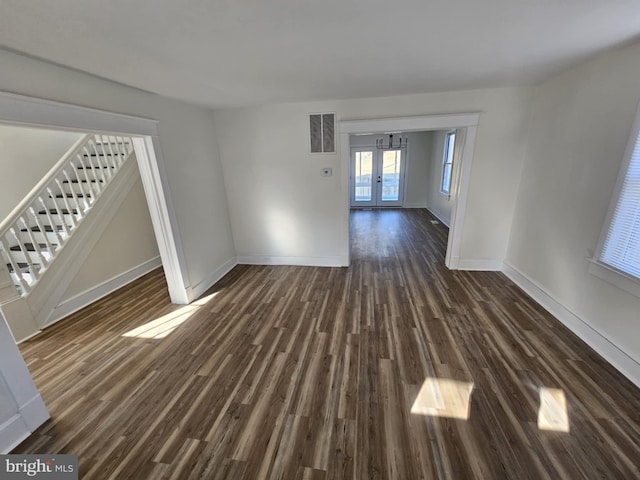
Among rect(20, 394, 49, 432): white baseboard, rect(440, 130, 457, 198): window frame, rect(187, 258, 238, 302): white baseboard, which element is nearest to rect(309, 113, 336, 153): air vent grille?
rect(187, 258, 238, 302): white baseboard

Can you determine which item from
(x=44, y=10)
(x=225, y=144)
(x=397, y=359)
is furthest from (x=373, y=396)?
(x=225, y=144)

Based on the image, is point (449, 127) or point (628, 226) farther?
point (449, 127)

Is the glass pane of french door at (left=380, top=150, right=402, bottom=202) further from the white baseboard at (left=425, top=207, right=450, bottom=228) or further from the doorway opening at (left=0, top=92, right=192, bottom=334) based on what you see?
the doorway opening at (left=0, top=92, right=192, bottom=334)

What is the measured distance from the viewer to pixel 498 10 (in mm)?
1323

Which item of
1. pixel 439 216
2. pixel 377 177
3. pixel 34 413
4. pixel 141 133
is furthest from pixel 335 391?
pixel 377 177

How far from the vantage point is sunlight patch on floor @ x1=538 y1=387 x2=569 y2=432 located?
60.3 inches

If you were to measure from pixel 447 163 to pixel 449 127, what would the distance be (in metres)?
3.53

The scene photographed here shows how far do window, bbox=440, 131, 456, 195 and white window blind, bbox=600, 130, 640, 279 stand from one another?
4182 millimetres

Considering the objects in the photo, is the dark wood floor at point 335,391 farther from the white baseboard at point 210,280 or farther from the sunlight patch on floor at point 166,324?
the white baseboard at point 210,280

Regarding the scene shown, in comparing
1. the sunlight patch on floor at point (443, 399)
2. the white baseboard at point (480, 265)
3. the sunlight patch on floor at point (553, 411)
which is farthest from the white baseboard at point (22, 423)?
the white baseboard at point (480, 265)

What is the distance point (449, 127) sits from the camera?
3.16 m

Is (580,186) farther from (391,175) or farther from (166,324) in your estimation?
(391,175)

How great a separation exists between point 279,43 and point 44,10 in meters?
1.12

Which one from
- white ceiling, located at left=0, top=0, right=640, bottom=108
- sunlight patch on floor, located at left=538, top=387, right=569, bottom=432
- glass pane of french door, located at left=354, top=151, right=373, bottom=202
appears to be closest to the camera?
white ceiling, located at left=0, top=0, right=640, bottom=108
